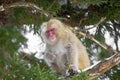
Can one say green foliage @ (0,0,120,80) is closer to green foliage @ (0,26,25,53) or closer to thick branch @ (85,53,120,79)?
green foliage @ (0,26,25,53)

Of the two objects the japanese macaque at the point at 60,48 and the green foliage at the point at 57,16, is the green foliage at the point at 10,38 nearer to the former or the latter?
the green foliage at the point at 57,16

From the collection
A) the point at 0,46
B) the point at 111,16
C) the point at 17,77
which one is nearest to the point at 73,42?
the point at 111,16

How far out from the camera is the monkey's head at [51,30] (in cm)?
511

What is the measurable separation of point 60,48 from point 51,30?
30cm

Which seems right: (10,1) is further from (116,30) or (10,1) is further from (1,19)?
(116,30)

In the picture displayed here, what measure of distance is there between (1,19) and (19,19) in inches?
11.8

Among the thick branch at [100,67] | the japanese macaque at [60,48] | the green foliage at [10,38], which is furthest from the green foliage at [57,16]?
the thick branch at [100,67]

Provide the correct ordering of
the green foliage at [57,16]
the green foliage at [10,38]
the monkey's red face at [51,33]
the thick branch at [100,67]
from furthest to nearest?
1. the green foliage at [10,38]
2. the green foliage at [57,16]
3. the monkey's red face at [51,33]
4. the thick branch at [100,67]

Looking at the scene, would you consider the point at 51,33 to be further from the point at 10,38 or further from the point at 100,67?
the point at 10,38

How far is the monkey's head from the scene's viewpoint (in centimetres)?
511

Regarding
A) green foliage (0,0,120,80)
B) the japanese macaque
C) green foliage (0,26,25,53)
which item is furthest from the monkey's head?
green foliage (0,26,25,53)

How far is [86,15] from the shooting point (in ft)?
20.2

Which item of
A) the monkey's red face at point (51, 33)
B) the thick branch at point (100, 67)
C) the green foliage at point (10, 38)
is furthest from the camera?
Result: the green foliage at point (10, 38)

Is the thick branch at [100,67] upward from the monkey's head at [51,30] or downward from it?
downward
